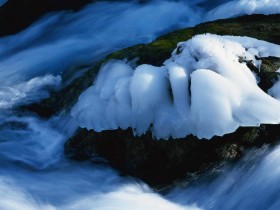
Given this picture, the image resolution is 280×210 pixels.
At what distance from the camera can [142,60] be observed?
4.66 m

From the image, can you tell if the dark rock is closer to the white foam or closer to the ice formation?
the ice formation

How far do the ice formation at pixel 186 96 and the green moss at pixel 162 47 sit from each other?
2.12 feet

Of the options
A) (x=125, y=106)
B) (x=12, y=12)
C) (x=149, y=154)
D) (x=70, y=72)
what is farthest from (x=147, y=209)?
(x=12, y=12)

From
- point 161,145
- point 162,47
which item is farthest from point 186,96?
point 162,47

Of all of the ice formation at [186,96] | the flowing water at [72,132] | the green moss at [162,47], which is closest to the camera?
the ice formation at [186,96]

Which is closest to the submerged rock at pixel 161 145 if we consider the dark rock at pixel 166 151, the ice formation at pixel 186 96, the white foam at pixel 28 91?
the dark rock at pixel 166 151

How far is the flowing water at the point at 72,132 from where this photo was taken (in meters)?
3.71

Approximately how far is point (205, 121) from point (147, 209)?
0.79 m

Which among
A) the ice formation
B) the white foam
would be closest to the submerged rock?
the ice formation

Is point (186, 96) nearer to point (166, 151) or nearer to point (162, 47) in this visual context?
point (166, 151)

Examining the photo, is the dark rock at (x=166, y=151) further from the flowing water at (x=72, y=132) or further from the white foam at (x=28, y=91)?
the white foam at (x=28, y=91)

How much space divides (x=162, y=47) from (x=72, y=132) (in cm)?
116

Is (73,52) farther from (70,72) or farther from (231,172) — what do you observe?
(231,172)

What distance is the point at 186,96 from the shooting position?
3.58 metres
